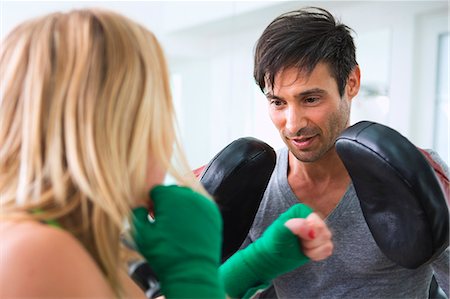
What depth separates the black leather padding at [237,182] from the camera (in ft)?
3.40

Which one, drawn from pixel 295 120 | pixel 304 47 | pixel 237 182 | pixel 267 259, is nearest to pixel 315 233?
pixel 267 259

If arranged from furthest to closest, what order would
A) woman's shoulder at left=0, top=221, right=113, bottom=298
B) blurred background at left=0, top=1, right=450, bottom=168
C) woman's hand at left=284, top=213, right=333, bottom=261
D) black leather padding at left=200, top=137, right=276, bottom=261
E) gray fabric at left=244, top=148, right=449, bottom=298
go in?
blurred background at left=0, top=1, right=450, bottom=168 → gray fabric at left=244, top=148, right=449, bottom=298 → black leather padding at left=200, top=137, right=276, bottom=261 → woman's hand at left=284, top=213, right=333, bottom=261 → woman's shoulder at left=0, top=221, right=113, bottom=298

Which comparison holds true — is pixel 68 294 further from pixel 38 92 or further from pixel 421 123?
pixel 421 123

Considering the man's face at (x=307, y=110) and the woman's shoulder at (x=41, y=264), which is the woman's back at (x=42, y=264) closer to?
the woman's shoulder at (x=41, y=264)

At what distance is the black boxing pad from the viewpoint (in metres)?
0.87

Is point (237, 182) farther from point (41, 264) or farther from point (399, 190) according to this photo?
point (41, 264)

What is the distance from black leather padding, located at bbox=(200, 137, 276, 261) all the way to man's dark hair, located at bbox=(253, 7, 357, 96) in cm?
30

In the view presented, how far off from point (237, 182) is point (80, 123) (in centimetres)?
45

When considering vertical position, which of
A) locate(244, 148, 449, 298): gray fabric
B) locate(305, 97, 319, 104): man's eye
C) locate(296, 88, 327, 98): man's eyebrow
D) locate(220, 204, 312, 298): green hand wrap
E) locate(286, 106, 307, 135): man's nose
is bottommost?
locate(244, 148, 449, 298): gray fabric

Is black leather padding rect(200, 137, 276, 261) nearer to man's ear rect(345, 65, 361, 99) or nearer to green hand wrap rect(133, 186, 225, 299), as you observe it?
green hand wrap rect(133, 186, 225, 299)

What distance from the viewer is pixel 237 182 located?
1.04 metres

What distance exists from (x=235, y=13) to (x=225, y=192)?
2180 mm

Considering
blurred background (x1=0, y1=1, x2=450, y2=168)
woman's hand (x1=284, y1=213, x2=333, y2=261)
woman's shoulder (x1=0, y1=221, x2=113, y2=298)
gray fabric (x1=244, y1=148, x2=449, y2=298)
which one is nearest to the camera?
woman's shoulder (x1=0, y1=221, x2=113, y2=298)

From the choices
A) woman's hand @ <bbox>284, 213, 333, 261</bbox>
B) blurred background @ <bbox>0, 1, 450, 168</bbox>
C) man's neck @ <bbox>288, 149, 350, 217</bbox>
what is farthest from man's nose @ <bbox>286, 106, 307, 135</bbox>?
blurred background @ <bbox>0, 1, 450, 168</bbox>
